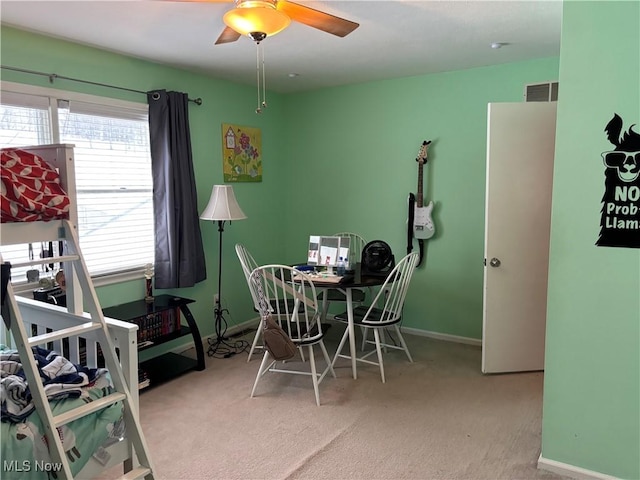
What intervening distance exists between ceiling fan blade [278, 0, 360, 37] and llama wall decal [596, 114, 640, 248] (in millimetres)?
1271

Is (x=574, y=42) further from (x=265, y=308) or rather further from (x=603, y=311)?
(x=265, y=308)

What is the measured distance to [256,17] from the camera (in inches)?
79.2

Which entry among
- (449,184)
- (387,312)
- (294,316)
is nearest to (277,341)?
(294,316)

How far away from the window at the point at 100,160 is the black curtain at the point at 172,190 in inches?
4.1

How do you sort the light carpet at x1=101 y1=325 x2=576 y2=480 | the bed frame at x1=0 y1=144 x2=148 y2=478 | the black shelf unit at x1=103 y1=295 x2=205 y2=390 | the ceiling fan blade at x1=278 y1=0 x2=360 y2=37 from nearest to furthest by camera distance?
the bed frame at x1=0 y1=144 x2=148 y2=478
the ceiling fan blade at x1=278 y1=0 x2=360 y2=37
the light carpet at x1=101 y1=325 x2=576 y2=480
the black shelf unit at x1=103 y1=295 x2=205 y2=390

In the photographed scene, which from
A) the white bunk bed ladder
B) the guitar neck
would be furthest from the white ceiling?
the white bunk bed ladder

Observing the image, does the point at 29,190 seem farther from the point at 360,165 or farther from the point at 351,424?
the point at 360,165

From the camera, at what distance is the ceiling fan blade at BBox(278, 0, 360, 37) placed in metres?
2.11

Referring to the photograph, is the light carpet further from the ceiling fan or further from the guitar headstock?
the ceiling fan

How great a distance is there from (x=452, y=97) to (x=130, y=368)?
3285 millimetres

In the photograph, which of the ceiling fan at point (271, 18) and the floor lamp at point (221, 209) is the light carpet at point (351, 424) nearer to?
the floor lamp at point (221, 209)

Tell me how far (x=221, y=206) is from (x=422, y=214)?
174 centimetres

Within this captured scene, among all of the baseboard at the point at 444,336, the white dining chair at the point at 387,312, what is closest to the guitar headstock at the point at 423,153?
the white dining chair at the point at 387,312

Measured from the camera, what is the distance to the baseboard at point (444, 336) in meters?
4.02
